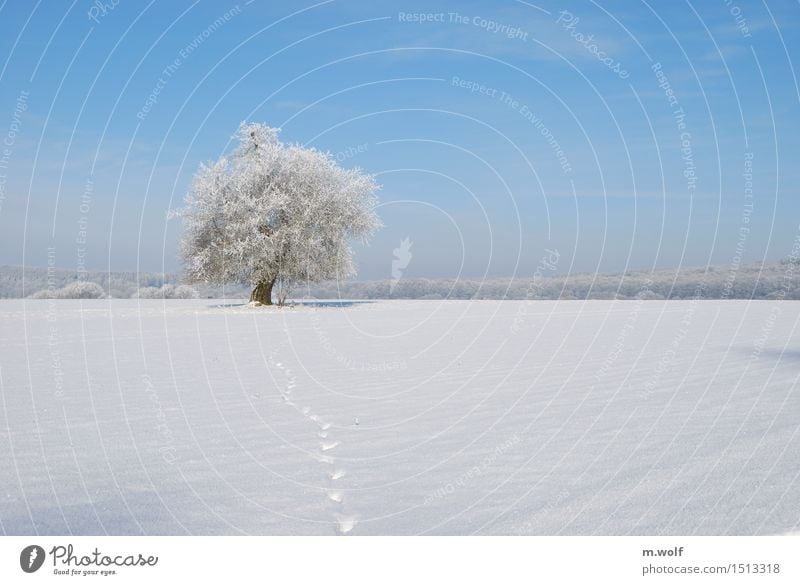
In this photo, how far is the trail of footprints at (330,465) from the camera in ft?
15.0

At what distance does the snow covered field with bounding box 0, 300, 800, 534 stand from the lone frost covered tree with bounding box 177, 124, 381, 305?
2061 cm

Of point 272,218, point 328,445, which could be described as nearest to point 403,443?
point 328,445

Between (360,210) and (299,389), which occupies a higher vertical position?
(360,210)

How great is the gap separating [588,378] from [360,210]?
2827 centimetres

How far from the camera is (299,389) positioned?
32.8 ft

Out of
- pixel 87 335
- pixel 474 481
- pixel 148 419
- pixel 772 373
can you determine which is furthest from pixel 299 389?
pixel 87 335

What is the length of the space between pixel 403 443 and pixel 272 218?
30.9 meters

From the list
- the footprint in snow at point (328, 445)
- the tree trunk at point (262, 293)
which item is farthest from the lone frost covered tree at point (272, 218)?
the footprint in snow at point (328, 445)

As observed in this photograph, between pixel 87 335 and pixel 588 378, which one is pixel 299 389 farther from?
pixel 87 335

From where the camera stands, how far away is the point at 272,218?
36281 millimetres

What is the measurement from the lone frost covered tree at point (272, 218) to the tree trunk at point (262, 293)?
0.06m

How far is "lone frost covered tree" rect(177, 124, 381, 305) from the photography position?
34375 mm
